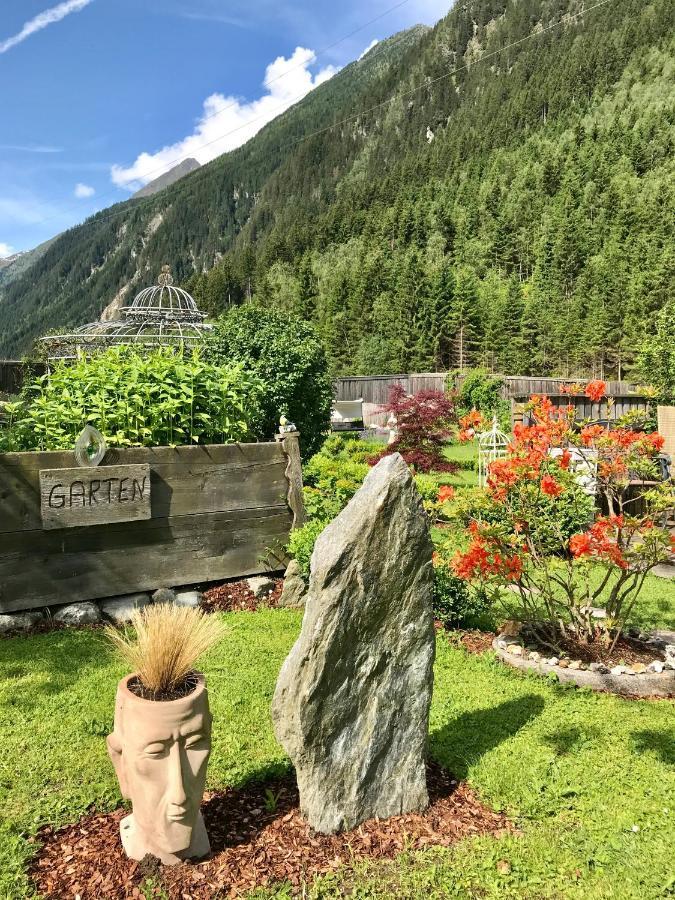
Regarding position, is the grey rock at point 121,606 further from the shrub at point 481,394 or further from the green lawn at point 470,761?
the shrub at point 481,394

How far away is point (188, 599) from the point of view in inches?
181

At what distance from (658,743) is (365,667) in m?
1.91

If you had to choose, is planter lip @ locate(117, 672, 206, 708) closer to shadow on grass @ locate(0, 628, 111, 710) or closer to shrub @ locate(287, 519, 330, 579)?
shadow on grass @ locate(0, 628, 111, 710)

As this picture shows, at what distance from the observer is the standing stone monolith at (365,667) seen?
227cm

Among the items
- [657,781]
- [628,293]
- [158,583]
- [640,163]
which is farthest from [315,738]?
[640,163]

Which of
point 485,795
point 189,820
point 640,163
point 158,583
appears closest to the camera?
point 189,820

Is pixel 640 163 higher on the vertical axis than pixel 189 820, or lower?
higher

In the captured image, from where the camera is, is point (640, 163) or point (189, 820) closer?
point (189, 820)

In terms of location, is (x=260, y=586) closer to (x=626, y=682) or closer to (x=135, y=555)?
(x=135, y=555)

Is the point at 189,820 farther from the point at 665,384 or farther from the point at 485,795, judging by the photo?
the point at 665,384

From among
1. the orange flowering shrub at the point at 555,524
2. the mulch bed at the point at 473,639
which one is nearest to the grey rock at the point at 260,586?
the mulch bed at the point at 473,639

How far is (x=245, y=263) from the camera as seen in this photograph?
73688 mm

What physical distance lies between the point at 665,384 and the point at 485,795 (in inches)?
623

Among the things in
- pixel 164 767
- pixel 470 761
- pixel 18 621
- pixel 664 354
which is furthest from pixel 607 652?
pixel 664 354
